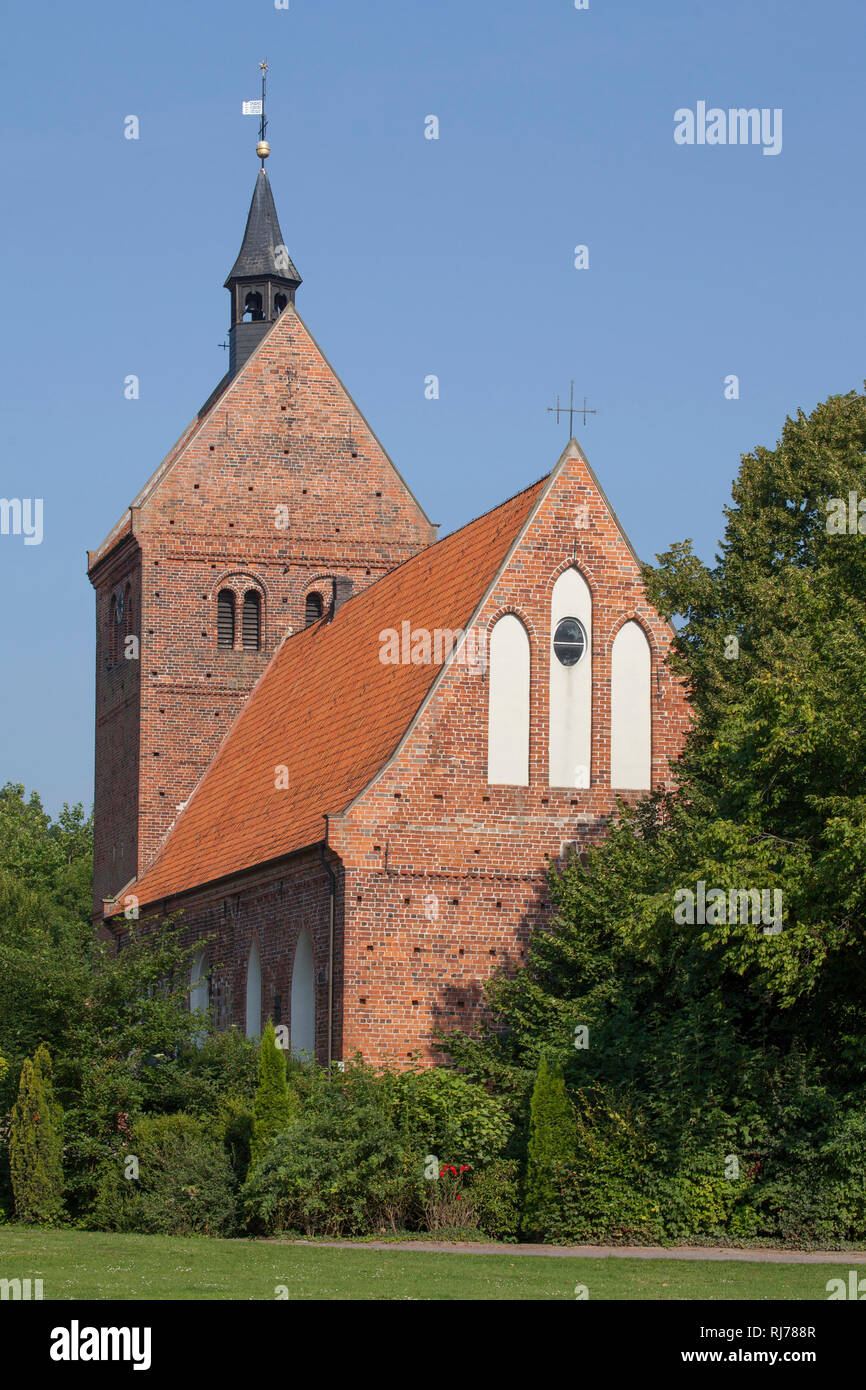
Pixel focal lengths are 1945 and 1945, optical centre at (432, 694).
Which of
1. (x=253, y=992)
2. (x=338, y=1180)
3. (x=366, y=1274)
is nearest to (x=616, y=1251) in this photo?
(x=338, y=1180)

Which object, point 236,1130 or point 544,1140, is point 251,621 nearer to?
point 236,1130

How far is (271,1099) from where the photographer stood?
71.8 ft

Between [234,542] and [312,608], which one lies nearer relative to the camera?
[234,542]

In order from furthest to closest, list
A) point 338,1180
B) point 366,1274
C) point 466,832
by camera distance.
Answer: point 466,832
point 338,1180
point 366,1274

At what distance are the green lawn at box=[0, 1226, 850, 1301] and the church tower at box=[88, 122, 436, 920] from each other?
18681 mm

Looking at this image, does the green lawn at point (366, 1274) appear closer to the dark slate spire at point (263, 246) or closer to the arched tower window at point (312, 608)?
the arched tower window at point (312, 608)

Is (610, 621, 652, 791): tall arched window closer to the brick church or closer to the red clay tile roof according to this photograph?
the brick church

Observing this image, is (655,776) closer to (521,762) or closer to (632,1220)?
(521,762)

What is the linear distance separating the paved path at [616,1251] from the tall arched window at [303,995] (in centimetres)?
718

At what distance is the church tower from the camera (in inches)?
1465

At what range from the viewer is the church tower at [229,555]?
37.2 meters

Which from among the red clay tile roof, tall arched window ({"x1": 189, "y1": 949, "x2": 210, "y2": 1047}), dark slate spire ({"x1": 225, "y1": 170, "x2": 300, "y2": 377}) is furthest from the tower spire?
tall arched window ({"x1": 189, "y1": 949, "x2": 210, "y2": 1047})

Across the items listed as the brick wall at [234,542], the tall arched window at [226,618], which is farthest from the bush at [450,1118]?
the tall arched window at [226,618]

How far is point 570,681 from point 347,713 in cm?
454
